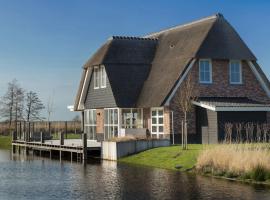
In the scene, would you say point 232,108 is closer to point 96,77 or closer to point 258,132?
point 258,132

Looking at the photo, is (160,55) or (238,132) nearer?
(238,132)

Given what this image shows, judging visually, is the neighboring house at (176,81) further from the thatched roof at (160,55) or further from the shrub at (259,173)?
the shrub at (259,173)

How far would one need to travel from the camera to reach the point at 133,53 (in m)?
39.2

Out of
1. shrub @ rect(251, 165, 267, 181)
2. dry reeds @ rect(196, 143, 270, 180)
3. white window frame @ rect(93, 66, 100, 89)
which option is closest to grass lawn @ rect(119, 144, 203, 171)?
dry reeds @ rect(196, 143, 270, 180)

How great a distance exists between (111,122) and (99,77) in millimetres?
3651

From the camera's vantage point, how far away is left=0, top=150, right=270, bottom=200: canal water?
17969mm

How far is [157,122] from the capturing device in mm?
35719

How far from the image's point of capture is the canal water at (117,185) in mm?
17969

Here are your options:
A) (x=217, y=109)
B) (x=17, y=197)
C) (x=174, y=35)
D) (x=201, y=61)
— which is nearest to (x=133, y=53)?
(x=174, y=35)

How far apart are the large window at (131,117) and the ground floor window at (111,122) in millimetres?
603

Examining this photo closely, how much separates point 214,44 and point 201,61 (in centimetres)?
136

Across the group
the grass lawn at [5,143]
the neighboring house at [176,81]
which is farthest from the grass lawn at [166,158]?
the grass lawn at [5,143]

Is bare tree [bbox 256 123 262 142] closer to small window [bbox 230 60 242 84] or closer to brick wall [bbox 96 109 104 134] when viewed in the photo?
small window [bbox 230 60 242 84]

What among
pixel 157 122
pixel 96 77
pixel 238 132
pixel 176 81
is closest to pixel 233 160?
pixel 238 132
